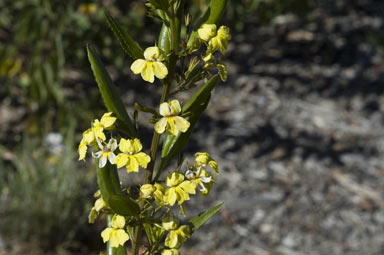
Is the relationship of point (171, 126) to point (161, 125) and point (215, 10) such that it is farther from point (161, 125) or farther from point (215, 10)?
point (215, 10)

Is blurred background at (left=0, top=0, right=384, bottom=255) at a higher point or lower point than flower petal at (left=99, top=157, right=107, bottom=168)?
lower

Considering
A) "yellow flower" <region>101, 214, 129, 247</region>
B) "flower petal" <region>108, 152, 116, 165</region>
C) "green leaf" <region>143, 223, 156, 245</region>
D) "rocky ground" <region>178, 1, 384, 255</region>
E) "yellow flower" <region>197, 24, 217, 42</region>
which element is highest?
"yellow flower" <region>197, 24, 217, 42</region>

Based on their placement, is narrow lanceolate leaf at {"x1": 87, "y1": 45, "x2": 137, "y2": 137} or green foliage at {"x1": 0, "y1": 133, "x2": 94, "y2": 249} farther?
green foliage at {"x1": 0, "y1": 133, "x2": 94, "y2": 249}

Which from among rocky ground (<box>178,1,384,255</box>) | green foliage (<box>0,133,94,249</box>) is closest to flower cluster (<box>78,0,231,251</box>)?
green foliage (<box>0,133,94,249</box>)

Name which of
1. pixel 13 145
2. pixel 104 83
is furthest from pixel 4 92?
pixel 104 83

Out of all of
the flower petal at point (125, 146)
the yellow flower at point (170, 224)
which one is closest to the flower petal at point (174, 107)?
the flower petal at point (125, 146)

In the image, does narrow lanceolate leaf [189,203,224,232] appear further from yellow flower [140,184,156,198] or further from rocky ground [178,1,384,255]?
A: rocky ground [178,1,384,255]
